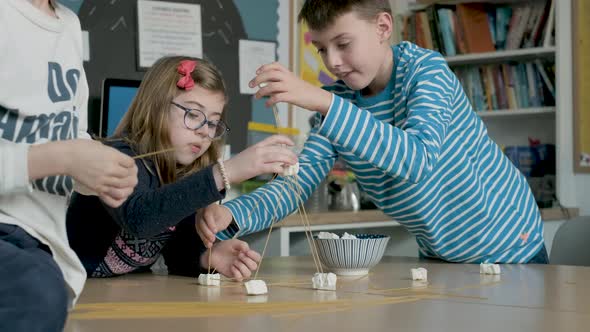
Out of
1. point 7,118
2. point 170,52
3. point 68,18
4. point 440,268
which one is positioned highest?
point 170,52

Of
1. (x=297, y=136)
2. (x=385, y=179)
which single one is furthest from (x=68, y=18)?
(x=297, y=136)

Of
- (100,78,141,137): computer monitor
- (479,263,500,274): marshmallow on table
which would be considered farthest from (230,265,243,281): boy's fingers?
(100,78,141,137): computer monitor

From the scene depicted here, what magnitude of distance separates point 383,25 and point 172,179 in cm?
62

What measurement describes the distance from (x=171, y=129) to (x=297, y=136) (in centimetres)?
176

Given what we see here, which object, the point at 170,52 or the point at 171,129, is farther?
the point at 170,52

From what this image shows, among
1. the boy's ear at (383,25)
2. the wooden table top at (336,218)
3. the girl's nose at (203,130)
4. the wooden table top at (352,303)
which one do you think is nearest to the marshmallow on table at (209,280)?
the wooden table top at (352,303)

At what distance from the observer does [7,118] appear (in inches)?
42.2

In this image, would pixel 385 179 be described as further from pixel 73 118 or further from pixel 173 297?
pixel 73 118

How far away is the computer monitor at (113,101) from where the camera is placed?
2762mm

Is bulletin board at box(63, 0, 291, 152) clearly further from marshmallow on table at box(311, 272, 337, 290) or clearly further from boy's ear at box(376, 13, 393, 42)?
marshmallow on table at box(311, 272, 337, 290)

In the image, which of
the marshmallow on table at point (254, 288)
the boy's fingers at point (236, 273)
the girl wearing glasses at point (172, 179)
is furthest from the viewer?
the boy's fingers at point (236, 273)

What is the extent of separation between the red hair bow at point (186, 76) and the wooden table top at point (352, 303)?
1.38ft

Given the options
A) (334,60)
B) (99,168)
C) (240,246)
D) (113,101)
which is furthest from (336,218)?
(99,168)

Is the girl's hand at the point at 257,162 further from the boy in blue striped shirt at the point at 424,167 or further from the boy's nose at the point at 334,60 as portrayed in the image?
the boy's nose at the point at 334,60
